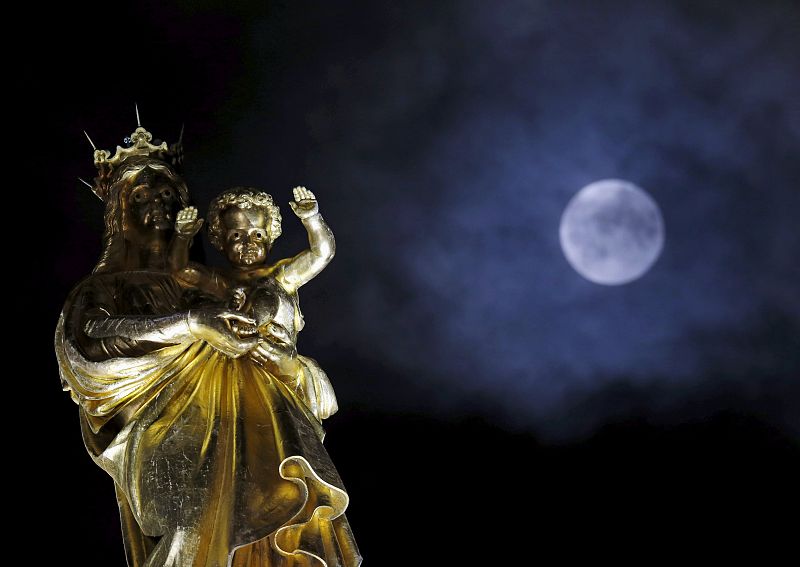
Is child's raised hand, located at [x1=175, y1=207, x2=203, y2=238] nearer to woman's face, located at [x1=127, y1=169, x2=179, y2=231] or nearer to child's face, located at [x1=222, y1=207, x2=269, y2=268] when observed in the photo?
child's face, located at [x1=222, y1=207, x2=269, y2=268]

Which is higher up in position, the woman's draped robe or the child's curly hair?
the child's curly hair

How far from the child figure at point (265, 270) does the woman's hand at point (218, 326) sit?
0.15 m

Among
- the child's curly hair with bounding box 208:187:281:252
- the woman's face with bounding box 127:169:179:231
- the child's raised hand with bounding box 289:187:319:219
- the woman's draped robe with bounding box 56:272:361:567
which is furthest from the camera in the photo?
the woman's face with bounding box 127:169:179:231

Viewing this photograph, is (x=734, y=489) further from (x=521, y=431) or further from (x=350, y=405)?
(x=350, y=405)

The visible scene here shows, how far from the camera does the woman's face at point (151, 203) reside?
573 cm

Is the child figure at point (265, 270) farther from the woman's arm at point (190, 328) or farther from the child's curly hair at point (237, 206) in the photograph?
the woman's arm at point (190, 328)

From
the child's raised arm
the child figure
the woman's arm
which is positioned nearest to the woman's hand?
the woman's arm

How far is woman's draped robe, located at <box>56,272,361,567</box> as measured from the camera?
4.98 meters

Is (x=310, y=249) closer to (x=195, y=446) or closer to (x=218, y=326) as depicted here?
(x=218, y=326)

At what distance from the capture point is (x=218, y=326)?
203 inches

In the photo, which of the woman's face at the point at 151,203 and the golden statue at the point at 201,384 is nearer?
the golden statue at the point at 201,384

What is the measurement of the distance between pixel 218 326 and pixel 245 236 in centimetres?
48

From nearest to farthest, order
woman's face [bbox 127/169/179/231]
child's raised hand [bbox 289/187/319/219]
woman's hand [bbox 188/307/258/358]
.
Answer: woman's hand [bbox 188/307/258/358] < child's raised hand [bbox 289/187/319/219] < woman's face [bbox 127/169/179/231]

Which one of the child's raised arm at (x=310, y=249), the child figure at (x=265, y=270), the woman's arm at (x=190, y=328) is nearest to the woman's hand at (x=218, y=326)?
the woman's arm at (x=190, y=328)
